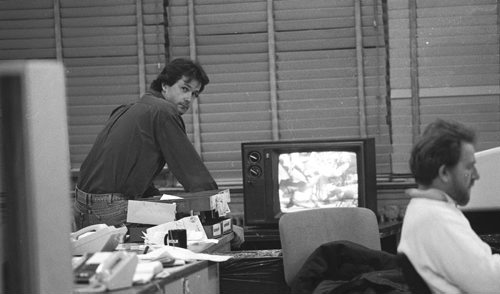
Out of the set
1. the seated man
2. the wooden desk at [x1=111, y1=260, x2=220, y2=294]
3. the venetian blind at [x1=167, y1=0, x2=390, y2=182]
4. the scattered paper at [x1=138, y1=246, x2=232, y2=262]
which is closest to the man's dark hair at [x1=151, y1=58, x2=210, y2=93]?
the wooden desk at [x1=111, y1=260, x2=220, y2=294]

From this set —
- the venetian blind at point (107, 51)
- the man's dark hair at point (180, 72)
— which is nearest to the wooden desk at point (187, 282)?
the man's dark hair at point (180, 72)

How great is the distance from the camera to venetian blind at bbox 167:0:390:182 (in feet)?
20.7

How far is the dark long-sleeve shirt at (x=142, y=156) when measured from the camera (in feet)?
13.9

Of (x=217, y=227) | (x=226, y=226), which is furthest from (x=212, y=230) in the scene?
(x=226, y=226)

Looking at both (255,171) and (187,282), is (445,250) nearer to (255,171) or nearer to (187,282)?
(187,282)

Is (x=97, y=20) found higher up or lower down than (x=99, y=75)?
higher up

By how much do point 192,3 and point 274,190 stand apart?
170 cm

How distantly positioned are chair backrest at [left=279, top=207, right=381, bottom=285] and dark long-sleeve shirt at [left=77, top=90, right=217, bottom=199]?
21.8 inches

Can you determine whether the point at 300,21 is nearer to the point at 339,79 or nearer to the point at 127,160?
the point at 339,79

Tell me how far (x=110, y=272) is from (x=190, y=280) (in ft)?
2.25

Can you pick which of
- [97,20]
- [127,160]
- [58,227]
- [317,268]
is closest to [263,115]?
[97,20]

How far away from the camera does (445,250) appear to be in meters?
2.53

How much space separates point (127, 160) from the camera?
14.0 ft

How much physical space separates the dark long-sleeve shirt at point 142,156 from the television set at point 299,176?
130 cm
